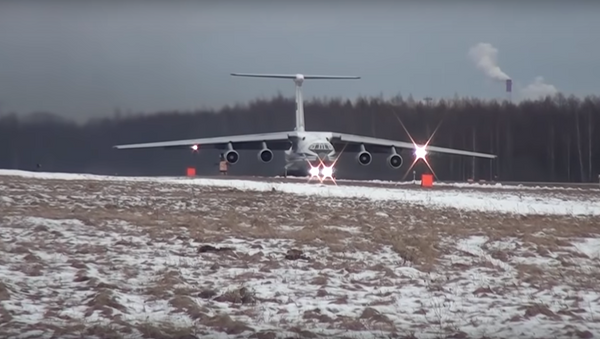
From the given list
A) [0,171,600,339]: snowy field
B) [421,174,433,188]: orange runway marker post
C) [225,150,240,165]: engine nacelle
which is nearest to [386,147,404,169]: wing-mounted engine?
[421,174,433,188]: orange runway marker post

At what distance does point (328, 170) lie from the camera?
33.8 metres

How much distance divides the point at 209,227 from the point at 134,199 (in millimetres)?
5603

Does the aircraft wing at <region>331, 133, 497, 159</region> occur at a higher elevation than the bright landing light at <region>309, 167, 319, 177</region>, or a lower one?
higher

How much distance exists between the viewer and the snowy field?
5922 mm

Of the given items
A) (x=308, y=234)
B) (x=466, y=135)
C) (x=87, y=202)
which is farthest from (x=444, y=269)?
(x=466, y=135)

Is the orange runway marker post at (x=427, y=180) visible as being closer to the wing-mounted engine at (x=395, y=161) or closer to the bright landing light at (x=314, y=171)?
the wing-mounted engine at (x=395, y=161)

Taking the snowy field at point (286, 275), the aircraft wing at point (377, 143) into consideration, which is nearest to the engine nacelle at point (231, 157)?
the aircraft wing at point (377, 143)

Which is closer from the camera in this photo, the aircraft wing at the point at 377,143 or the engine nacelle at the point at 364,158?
the aircraft wing at the point at 377,143

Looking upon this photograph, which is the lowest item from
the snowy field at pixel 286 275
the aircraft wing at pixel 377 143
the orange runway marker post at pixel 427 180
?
the snowy field at pixel 286 275

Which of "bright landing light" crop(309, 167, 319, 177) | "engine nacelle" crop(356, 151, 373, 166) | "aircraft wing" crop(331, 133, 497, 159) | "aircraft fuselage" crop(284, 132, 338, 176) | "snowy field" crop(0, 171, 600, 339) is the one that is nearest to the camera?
"snowy field" crop(0, 171, 600, 339)

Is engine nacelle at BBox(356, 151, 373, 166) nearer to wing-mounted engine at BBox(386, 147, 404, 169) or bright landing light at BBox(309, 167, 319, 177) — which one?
wing-mounted engine at BBox(386, 147, 404, 169)

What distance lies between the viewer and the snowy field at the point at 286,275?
5.92 meters

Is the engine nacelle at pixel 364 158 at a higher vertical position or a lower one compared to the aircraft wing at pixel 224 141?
lower

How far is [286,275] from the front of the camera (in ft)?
25.8
